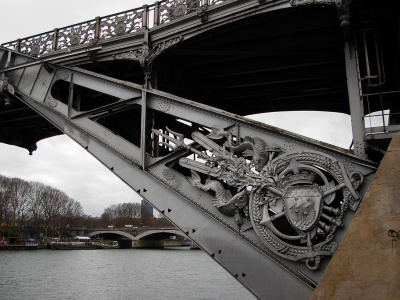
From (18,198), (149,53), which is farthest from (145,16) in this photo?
(18,198)

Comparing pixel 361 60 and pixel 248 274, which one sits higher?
pixel 361 60

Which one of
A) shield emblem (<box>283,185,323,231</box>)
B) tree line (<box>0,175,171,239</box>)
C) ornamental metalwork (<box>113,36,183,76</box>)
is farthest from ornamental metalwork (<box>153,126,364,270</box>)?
tree line (<box>0,175,171,239</box>)

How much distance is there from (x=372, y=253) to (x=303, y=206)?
257 cm

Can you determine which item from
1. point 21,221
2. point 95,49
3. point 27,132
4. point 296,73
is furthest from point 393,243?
point 21,221

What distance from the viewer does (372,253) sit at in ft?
17.2

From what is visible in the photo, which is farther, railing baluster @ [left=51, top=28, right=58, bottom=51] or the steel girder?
railing baluster @ [left=51, top=28, right=58, bottom=51]

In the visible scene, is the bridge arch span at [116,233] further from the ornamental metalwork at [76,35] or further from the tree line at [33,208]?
the ornamental metalwork at [76,35]

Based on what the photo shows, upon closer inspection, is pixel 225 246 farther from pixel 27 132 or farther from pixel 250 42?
pixel 27 132

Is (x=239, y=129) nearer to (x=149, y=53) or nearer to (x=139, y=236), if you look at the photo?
(x=149, y=53)

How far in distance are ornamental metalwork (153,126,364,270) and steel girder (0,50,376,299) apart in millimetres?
19

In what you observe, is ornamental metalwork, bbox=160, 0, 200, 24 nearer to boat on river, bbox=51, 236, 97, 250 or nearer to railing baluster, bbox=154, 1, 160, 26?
railing baluster, bbox=154, 1, 160, 26

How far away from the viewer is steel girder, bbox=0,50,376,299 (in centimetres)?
768

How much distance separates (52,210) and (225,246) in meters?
91.9

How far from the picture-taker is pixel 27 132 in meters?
17.8
